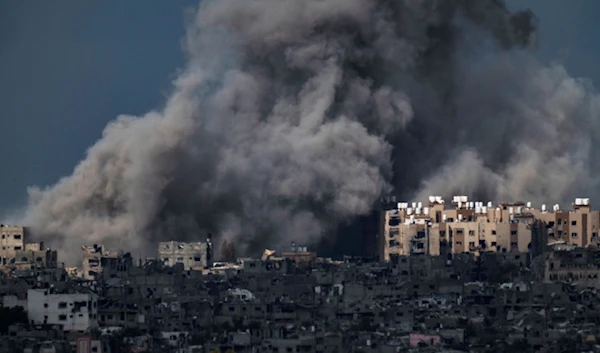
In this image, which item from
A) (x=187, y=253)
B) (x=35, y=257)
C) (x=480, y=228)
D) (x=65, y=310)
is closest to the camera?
(x=65, y=310)

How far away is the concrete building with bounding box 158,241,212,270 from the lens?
234ft

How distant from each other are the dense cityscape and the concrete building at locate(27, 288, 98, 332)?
4 centimetres

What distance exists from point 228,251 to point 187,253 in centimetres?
164

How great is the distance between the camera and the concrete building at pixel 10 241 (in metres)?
73.2

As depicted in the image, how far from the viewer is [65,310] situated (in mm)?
54688

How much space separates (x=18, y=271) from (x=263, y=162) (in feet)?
39.6

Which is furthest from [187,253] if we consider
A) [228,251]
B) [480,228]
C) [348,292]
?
[348,292]

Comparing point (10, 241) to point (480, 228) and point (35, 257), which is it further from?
point (480, 228)

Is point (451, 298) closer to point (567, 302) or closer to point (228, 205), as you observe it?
point (567, 302)

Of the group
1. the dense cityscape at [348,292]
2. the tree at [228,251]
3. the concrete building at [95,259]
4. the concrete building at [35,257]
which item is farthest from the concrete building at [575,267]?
the concrete building at [35,257]

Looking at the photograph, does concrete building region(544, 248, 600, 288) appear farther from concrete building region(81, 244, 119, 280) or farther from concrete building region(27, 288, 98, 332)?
concrete building region(27, 288, 98, 332)

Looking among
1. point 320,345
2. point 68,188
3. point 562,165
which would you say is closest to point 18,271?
point 68,188

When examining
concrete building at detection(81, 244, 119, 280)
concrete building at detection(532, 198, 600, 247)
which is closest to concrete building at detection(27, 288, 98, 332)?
concrete building at detection(81, 244, 119, 280)

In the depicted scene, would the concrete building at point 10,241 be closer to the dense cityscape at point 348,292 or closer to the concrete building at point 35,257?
the dense cityscape at point 348,292
